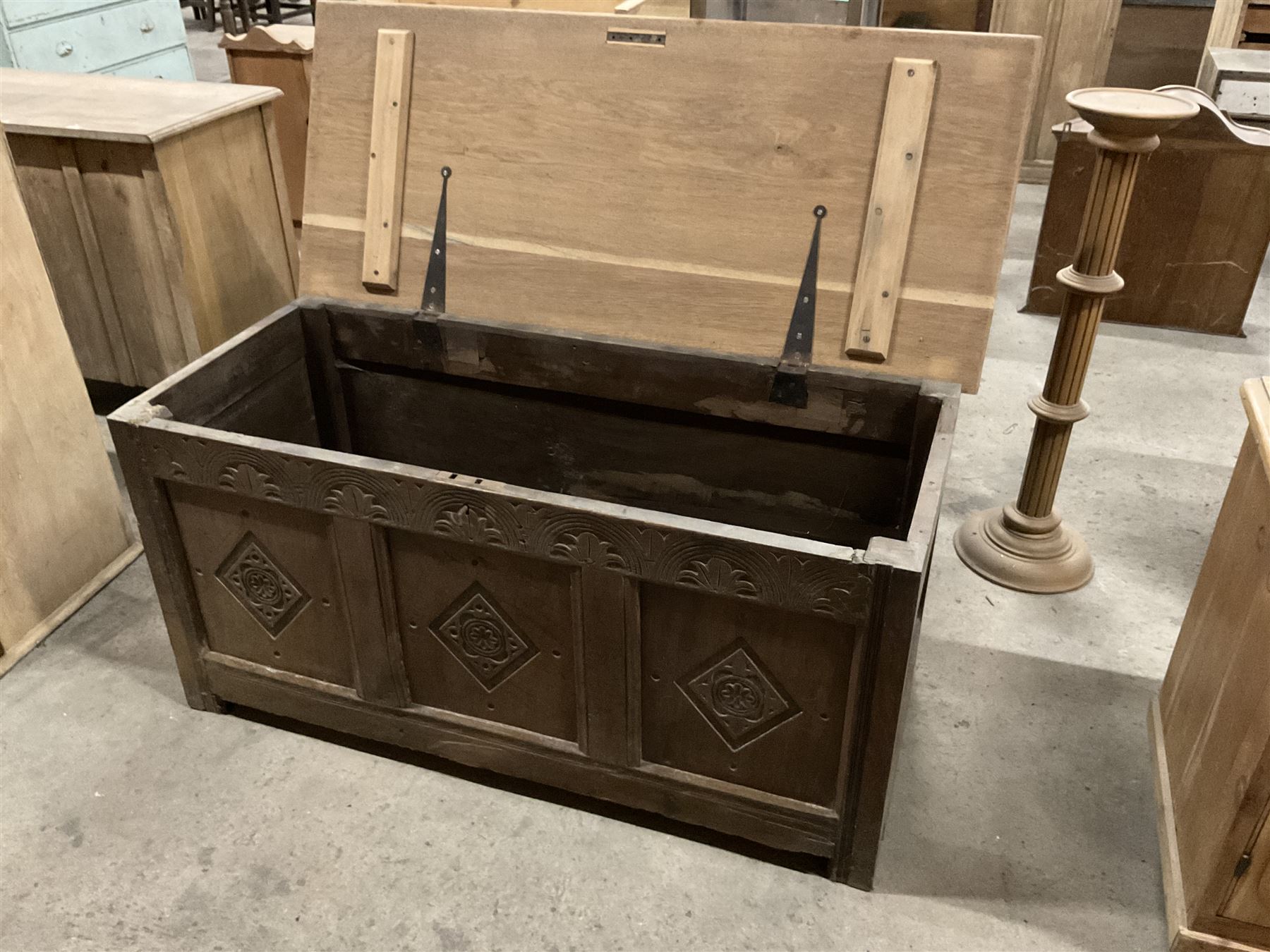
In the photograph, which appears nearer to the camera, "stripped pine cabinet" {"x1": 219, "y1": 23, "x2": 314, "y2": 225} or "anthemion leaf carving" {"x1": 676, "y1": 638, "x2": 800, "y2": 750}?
"anthemion leaf carving" {"x1": 676, "y1": 638, "x2": 800, "y2": 750}

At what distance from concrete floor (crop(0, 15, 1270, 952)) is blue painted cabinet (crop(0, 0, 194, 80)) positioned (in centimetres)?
373

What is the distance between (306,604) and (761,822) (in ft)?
3.20

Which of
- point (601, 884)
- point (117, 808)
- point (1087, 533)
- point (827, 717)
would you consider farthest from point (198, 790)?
point (1087, 533)

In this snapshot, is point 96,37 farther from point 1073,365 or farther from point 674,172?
point 1073,365

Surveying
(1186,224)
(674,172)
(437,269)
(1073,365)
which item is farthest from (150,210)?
(1186,224)

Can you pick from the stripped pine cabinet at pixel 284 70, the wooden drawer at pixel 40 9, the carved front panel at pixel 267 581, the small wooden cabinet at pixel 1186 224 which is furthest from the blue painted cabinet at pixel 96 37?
the small wooden cabinet at pixel 1186 224

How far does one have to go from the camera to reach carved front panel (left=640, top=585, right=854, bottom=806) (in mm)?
1660

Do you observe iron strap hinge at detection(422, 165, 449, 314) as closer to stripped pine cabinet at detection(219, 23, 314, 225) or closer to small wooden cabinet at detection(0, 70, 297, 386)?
small wooden cabinet at detection(0, 70, 297, 386)

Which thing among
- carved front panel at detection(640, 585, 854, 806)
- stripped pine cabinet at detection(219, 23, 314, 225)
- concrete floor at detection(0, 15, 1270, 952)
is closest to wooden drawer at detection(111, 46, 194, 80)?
stripped pine cabinet at detection(219, 23, 314, 225)

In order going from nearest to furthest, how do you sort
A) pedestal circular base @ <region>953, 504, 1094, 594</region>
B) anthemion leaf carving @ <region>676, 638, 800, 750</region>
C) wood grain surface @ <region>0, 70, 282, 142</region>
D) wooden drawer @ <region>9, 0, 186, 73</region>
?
anthemion leaf carving @ <region>676, 638, 800, 750</region> → pedestal circular base @ <region>953, 504, 1094, 594</region> → wood grain surface @ <region>0, 70, 282, 142</region> → wooden drawer @ <region>9, 0, 186, 73</region>

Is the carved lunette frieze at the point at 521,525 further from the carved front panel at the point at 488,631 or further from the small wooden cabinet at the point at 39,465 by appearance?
the small wooden cabinet at the point at 39,465

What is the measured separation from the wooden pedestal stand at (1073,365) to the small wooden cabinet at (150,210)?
2.30m

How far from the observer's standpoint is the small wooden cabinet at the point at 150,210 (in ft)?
9.30

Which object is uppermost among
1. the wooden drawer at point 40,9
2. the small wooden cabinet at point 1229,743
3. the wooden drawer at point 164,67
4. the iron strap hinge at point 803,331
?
the wooden drawer at point 40,9
